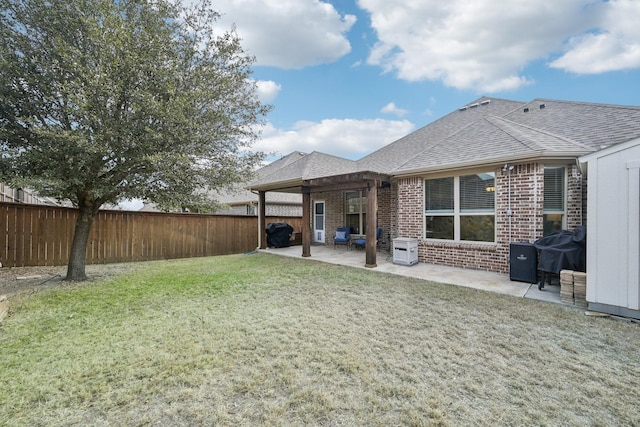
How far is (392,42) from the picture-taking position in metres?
9.94

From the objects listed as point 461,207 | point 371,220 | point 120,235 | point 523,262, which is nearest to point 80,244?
point 120,235

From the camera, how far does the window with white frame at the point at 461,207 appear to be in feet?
22.3

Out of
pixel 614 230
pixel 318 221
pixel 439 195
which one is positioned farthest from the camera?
pixel 318 221

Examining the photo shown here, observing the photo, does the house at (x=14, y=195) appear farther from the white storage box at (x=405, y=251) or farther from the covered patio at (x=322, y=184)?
the white storage box at (x=405, y=251)

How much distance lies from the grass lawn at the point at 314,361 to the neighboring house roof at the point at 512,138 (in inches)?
132

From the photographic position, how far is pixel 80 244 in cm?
641

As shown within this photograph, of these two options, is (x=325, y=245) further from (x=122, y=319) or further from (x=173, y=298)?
(x=122, y=319)

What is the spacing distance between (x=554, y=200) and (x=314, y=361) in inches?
259

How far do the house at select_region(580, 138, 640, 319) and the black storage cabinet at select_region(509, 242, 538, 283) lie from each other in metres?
1.55

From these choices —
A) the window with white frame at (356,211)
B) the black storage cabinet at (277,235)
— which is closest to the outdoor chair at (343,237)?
the window with white frame at (356,211)

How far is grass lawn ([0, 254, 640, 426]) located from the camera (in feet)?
6.90

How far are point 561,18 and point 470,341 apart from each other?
897 centimetres

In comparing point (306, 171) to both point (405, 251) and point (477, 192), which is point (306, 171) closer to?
point (405, 251)

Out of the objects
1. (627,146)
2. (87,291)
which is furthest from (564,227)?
(87,291)
